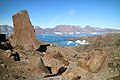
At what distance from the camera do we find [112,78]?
21.8 m

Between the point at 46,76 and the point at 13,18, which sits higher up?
the point at 13,18

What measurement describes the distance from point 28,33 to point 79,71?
54.3 feet

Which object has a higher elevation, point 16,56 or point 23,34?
point 23,34

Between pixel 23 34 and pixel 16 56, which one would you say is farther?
pixel 23 34

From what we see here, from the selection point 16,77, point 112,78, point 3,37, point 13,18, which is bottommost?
point 112,78

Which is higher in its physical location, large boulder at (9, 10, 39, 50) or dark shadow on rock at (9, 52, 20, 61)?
large boulder at (9, 10, 39, 50)

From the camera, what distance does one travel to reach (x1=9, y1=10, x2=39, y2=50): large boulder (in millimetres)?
34847

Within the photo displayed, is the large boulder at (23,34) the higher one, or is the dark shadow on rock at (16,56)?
the large boulder at (23,34)

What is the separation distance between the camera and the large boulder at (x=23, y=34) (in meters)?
34.8

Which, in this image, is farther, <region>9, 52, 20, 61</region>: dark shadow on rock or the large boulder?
the large boulder

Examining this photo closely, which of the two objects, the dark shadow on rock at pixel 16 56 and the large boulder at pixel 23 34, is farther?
the large boulder at pixel 23 34

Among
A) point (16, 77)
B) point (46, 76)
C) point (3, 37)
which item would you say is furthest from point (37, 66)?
point (3, 37)

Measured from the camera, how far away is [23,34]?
35875mm

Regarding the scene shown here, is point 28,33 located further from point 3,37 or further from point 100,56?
point 100,56
